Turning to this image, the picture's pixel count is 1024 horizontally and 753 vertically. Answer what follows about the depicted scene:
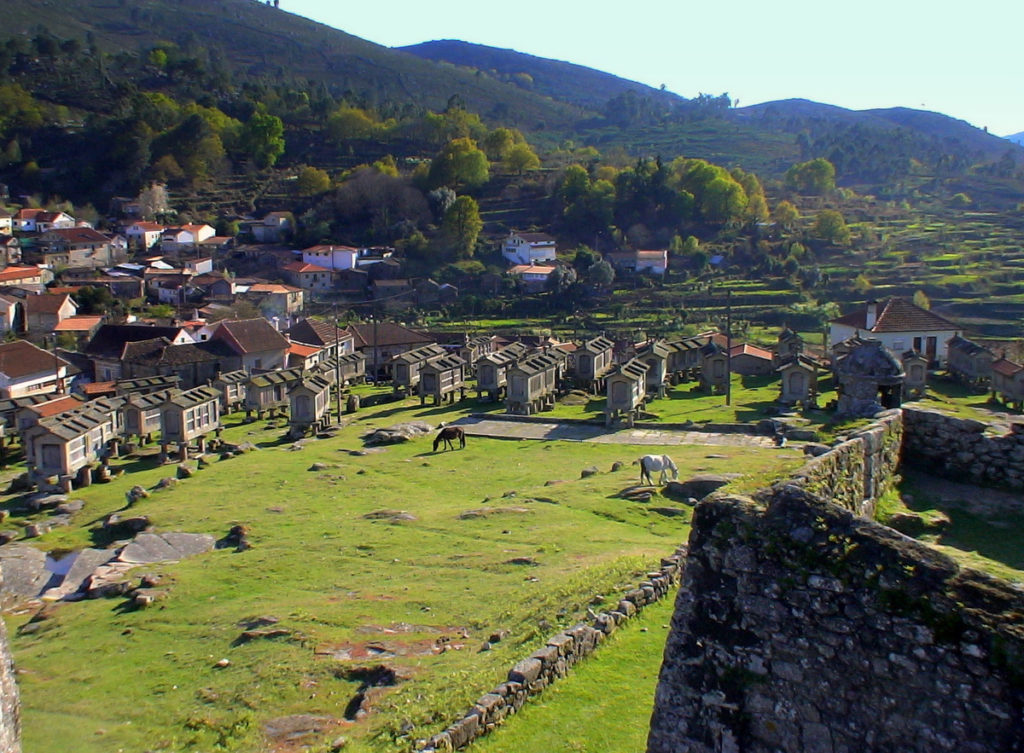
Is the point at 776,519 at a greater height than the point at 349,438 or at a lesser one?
greater

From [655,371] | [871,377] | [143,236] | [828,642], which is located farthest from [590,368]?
[143,236]

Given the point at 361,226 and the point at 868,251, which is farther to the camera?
the point at 361,226

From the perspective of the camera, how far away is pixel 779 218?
106062 millimetres

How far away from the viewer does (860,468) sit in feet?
28.6

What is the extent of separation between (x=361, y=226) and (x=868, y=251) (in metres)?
56.1

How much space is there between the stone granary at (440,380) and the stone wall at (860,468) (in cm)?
3434

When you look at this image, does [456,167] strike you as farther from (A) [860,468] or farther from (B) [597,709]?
(A) [860,468]

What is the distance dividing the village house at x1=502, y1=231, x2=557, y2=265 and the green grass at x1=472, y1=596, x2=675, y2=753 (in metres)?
80.9

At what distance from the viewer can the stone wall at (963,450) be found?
9.51m

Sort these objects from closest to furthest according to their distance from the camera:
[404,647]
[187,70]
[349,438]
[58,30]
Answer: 1. [404,647]
2. [349,438]
3. [187,70]
4. [58,30]

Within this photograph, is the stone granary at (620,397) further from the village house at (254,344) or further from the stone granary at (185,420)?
the village house at (254,344)

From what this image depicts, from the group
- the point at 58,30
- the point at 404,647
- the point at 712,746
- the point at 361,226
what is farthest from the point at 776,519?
the point at 58,30

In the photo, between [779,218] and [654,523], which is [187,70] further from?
[654,523]

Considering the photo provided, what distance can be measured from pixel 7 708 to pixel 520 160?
116 m
